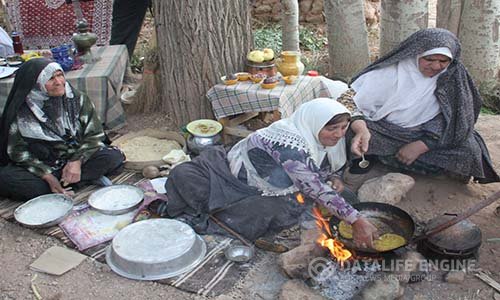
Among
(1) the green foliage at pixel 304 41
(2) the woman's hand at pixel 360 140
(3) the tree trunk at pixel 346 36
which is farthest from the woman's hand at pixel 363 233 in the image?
(1) the green foliage at pixel 304 41

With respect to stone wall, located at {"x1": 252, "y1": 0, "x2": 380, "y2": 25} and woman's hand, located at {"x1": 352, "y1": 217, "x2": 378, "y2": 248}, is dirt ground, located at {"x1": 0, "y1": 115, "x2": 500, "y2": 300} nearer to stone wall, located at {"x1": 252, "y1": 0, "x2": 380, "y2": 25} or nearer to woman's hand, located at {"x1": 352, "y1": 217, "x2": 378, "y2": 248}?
woman's hand, located at {"x1": 352, "y1": 217, "x2": 378, "y2": 248}

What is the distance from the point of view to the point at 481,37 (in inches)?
219

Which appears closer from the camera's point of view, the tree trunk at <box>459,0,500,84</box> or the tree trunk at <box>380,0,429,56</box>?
the tree trunk at <box>380,0,429,56</box>

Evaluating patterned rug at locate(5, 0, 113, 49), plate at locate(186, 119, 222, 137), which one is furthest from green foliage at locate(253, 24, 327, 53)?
plate at locate(186, 119, 222, 137)

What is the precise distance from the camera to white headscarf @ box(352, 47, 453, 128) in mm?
3713

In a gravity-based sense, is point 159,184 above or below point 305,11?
below

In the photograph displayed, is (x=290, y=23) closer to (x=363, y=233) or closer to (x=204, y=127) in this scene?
(x=204, y=127)

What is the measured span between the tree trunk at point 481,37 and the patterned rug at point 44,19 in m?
4.39

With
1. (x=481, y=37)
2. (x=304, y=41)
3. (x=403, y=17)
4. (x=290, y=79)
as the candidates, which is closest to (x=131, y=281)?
(x=290, y=79)

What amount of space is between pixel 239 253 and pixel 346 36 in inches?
147

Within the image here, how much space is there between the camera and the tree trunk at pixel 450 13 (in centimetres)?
577

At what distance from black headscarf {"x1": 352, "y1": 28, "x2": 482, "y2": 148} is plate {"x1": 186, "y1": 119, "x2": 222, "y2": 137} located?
5.53ft

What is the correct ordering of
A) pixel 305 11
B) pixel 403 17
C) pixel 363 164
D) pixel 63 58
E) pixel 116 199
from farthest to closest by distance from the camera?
pixel 305 11 → pixel 403 17 → pixel 63 58 → pixel 363 164 → pixel 116 199

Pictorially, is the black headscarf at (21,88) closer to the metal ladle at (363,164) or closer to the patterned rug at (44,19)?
the metal ladle at (363,164)
